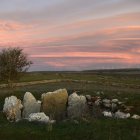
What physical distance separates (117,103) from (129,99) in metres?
1.90

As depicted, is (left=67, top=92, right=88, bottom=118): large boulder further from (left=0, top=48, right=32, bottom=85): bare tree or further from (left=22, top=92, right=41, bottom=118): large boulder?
(left=0, top=48, right=32, bottom=85): bare tree

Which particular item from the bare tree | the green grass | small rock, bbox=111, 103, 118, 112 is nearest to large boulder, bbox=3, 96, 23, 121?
the green grass

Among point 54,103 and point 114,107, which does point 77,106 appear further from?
point 114,107

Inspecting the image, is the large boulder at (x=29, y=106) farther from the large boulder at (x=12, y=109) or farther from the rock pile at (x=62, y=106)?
the large boulder at (x=12, y=109)

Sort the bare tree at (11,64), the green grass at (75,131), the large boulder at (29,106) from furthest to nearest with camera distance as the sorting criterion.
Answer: the bare tree at (11,64) < the large boulder at (29,106) < the green grass at (75,131)

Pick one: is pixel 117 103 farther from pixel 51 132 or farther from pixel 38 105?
pixel 51 132

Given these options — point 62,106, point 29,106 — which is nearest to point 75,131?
point 62,106

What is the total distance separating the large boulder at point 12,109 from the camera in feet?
101

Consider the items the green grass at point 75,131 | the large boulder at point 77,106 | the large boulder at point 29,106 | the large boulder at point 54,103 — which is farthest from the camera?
the large boulder at point 29,106

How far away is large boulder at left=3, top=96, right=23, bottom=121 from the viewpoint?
30.9 m

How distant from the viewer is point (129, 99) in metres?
35.3

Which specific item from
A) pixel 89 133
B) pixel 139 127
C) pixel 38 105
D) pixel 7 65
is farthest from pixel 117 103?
pixel 7 65

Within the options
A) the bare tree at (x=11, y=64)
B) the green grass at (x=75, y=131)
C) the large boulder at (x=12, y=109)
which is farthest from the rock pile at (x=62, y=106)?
the bare tree at (x=11, y=64)

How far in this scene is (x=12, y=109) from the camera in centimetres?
3122
